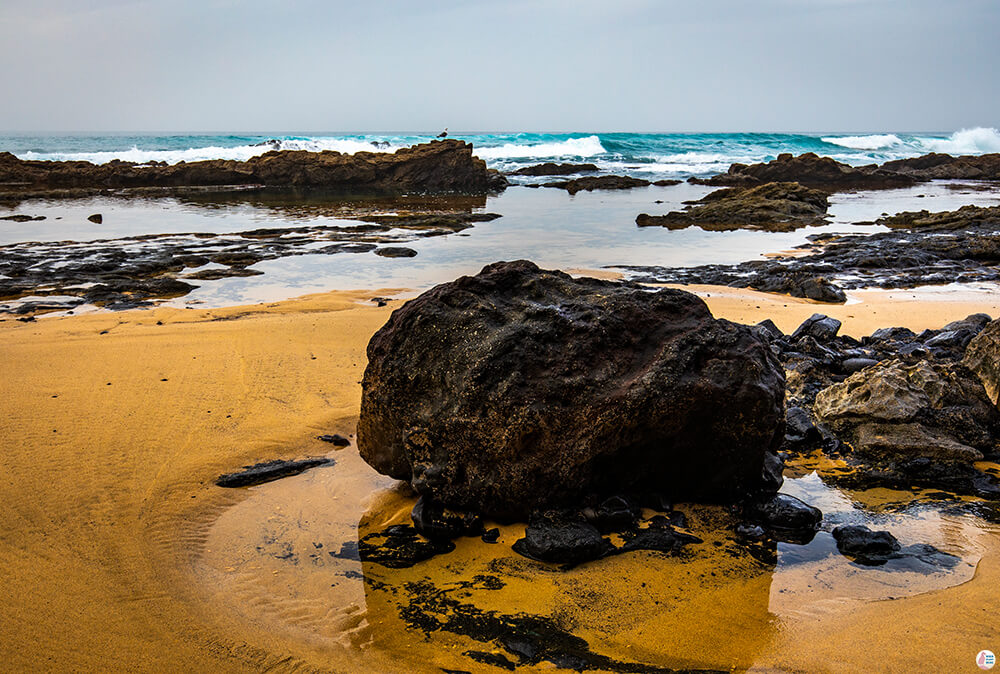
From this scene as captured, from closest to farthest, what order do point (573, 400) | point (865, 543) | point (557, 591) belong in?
point (557, 591), point (865, 543), point (573, 400)

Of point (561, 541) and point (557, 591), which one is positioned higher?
point (561, 541)

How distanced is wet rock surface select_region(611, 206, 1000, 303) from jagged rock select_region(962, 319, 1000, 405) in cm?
491

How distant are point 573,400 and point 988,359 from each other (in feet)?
11.0

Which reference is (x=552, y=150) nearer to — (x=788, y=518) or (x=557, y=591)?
(x=788, y=518)

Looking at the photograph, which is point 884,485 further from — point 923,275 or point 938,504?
point 923,275

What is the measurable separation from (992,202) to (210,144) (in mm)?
61640

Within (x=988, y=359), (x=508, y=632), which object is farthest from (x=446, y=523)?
(x=988, y=359)

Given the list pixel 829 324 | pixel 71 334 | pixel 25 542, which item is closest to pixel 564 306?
pixel 25 542

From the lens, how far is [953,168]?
133 feet

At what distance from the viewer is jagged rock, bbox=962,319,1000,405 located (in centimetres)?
482

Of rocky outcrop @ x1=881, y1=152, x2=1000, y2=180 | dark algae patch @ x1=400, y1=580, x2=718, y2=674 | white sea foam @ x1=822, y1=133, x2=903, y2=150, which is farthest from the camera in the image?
white sea foam @ x1=822, y1=133, x2=903, y2=150

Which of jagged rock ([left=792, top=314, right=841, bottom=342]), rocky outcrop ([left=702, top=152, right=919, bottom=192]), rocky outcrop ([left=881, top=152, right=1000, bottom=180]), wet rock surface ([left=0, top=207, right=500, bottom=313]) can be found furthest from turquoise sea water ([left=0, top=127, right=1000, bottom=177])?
jagged rock ([left=792, top=314, right=841, bottom=342])

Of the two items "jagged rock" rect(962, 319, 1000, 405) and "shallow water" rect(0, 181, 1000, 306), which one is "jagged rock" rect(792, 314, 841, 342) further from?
"shallow water" rect(0, 181, 1000, 306)

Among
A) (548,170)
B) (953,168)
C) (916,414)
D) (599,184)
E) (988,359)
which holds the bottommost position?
(916,414)
